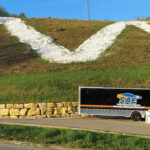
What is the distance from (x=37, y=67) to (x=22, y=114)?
8.10 m

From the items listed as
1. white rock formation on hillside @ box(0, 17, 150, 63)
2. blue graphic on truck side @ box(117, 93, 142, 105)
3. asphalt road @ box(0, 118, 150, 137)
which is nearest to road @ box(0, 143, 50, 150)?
asphalt road @ box(0, 118, 150, 137)

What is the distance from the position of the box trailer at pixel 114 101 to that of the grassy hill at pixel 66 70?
152cm

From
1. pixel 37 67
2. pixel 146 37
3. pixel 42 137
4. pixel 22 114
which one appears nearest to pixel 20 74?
pixel 37 67

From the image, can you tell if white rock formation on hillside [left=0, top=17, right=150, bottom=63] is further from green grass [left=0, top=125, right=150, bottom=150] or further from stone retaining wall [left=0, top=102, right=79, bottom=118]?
green grass [left=0, top=125, right=150, bottom=150]

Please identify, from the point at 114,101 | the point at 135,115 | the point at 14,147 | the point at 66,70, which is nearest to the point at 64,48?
the point at 66,70

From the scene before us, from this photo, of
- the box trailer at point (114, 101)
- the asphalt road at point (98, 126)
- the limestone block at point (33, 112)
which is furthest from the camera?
the limestone block at point (33, 112)

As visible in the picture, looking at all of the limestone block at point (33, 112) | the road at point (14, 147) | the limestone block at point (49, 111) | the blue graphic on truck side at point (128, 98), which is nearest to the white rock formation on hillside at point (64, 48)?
the limestone block at point (49, 111)

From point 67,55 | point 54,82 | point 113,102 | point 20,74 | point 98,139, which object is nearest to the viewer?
point 98,139

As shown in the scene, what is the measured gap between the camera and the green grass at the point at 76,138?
9.31m

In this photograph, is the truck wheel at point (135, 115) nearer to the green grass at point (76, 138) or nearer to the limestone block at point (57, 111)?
the limestone block at point (57, 111)

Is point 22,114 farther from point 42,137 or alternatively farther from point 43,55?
point 43,55

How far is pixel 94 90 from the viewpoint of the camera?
18.7 metres

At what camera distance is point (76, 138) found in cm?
1024

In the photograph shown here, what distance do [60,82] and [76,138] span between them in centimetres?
1158
